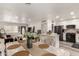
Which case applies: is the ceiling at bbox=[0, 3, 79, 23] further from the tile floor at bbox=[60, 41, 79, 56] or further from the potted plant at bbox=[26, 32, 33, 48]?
the tile floor at bbox=[60, 41, 79, 56]

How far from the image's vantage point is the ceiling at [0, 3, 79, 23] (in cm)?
180

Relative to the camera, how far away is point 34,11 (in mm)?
1940

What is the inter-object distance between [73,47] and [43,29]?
2.18ft

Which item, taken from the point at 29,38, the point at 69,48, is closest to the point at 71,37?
the point at 69,48

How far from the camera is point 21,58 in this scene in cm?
179

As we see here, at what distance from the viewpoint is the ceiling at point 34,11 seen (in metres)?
1.80

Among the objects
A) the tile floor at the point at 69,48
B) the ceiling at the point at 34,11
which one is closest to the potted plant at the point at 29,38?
the ceiling at the point at 34,11

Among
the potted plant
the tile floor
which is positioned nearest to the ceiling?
the potted plant

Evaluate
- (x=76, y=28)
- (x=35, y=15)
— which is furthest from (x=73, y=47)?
(x=35, y=15)

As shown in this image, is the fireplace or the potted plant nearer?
the fireplace

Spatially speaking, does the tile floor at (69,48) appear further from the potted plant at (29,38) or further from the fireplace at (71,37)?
the potted plant at (29,38)

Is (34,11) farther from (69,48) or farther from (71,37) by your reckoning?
(69,48)

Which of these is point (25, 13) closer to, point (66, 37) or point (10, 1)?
point (10, 1)

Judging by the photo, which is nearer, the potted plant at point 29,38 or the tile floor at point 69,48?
the tile floor at point 69,48
